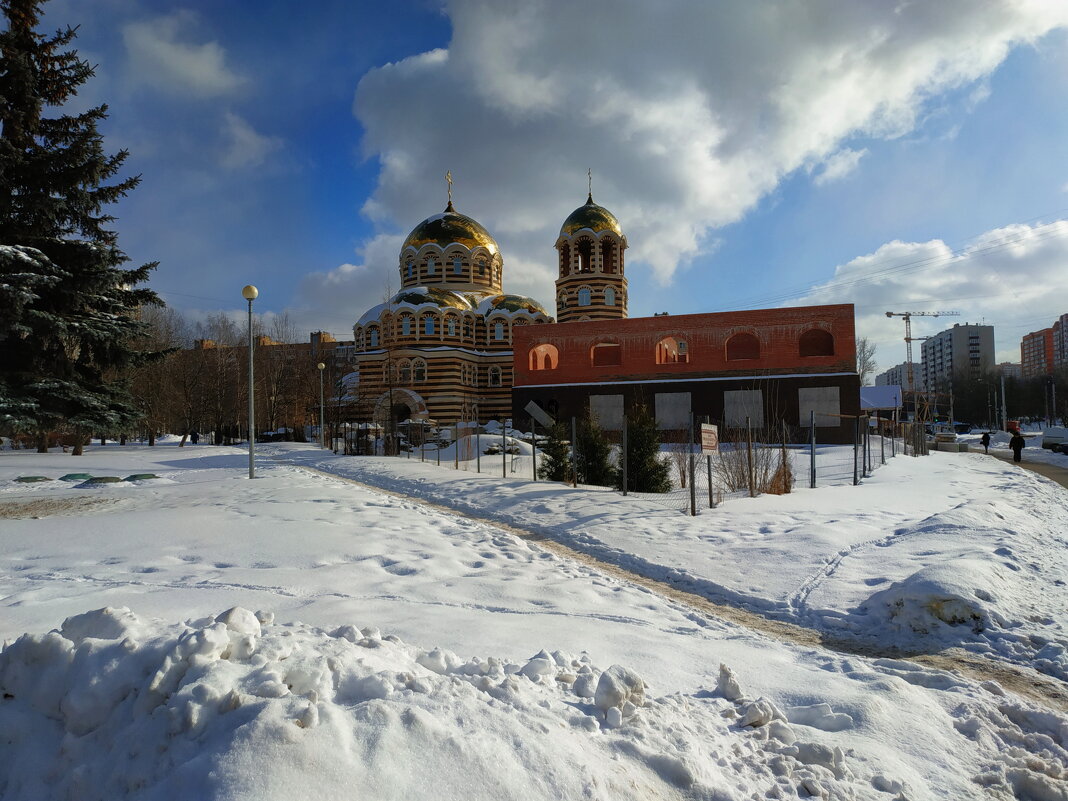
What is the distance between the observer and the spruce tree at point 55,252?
1375cm

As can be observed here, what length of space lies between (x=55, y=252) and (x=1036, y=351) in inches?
6151

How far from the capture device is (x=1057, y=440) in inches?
1517

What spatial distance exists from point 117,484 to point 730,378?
28298 mm

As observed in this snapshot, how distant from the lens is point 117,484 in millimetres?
15055

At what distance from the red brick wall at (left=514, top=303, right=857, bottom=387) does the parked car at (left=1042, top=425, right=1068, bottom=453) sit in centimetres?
1687

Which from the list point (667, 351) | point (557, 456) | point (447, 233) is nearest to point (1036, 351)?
point (667, 351)

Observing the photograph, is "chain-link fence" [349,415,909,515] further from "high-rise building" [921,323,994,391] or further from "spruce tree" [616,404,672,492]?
"high-rise building" [921,323,994,391]

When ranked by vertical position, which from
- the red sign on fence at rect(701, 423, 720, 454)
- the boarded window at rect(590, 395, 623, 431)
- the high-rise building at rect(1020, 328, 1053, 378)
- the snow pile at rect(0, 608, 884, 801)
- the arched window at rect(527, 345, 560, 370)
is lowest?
the snow pile at rect(0, 608, 884, 801)

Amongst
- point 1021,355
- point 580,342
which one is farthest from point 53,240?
point 1021,355

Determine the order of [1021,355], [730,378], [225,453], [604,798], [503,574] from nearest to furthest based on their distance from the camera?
[604,798] < [503,574] < [225,453] < [730,378] < [1021,355]

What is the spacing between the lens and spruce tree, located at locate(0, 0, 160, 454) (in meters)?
13.8

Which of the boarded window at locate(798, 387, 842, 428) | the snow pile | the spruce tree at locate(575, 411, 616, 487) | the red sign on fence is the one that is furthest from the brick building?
the snow pile

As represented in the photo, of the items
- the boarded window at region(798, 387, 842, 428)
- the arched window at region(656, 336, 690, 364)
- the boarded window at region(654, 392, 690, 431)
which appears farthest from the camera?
the arched window at region(656, 336, 690, 364)

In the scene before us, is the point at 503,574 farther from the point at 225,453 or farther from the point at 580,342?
the point at 580,342
